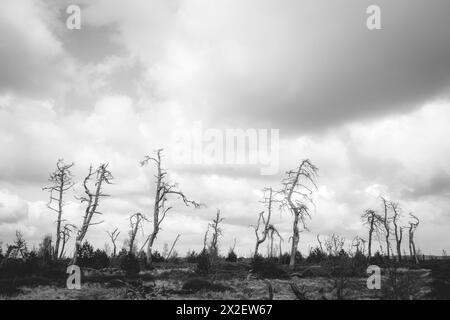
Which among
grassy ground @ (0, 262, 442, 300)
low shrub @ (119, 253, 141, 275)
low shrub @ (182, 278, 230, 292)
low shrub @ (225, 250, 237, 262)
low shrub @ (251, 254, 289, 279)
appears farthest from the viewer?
low shrub @ (225, 250, 237, 262)

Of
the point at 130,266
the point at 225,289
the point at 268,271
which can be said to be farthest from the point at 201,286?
the point at 130,266

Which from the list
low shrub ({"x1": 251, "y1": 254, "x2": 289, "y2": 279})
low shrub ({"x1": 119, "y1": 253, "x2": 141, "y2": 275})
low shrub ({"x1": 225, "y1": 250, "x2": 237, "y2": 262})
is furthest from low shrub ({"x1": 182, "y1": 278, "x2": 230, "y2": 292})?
low shrub ({"x1": 225, "y1": 250, "x2": 237, "y2": 262})

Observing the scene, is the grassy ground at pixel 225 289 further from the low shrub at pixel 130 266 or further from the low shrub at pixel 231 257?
the low shrub at pixel 231 257

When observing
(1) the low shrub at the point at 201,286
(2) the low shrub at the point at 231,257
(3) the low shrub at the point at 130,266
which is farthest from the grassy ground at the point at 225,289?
(2) the low shrub at the point at 231,257

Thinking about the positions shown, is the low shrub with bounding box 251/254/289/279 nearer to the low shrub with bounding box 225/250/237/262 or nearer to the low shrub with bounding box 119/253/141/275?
the low shrub with bounding box 119/253/141/275

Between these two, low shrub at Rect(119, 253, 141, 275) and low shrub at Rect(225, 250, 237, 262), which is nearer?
low shrub at Rect(119, 253, 141, 275)

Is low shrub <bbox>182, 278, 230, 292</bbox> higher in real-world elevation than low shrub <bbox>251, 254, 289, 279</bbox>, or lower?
lower

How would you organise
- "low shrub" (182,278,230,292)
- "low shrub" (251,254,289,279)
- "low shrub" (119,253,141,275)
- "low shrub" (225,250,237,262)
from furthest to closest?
"low shrub" (225,250,237,262) < "low shrub" (119,253,141,275) < "low shrub" (251,254,289,279) < "low shrub" (182,278,230,292)

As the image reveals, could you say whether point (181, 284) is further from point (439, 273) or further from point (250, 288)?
point (439, 273)

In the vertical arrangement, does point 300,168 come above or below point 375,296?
above

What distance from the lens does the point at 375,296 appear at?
1590 centimetres

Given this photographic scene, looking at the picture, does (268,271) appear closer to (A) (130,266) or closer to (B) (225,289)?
(B) (225,289)
